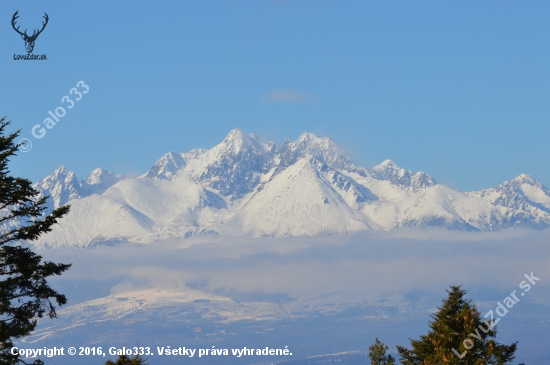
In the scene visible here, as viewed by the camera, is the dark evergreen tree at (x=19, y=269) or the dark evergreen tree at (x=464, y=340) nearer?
the dark evergreen tree at (x=19, y=269)

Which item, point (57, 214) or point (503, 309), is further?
point (503, 309)

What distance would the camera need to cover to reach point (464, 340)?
132 ft

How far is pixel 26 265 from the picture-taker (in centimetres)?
3164

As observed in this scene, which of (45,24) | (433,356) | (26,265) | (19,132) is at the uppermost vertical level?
(45,24)

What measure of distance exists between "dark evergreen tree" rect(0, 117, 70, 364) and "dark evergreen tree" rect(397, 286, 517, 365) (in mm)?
16207

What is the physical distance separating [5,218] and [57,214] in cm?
215

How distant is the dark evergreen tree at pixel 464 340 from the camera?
1543 inches

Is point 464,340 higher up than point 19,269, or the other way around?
point 19,269

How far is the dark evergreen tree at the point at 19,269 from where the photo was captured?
31.3 m

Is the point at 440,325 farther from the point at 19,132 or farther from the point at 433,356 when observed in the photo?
the point at 19,132

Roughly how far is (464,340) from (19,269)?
19.0 meters

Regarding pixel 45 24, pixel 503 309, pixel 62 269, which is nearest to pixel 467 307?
pixel 503 309

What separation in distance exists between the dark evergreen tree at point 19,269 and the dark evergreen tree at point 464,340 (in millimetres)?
16207

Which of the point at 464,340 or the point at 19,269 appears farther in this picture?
the point at 464,340
